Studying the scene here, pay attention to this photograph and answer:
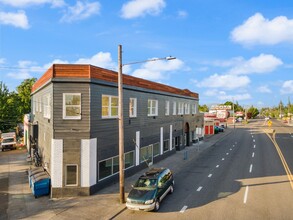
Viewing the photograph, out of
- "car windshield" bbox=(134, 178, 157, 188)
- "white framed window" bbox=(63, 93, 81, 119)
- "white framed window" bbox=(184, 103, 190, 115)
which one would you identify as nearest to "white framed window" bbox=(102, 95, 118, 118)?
"white framed window" bbox=(63, 93, 81, 119)

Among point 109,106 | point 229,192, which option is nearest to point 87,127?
point 109,106

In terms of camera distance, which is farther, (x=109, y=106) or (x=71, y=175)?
(x=109, y=106)

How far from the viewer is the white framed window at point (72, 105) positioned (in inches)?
697

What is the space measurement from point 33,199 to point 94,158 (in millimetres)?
4674

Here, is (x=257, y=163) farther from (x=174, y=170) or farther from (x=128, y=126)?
(x=128, y=126)

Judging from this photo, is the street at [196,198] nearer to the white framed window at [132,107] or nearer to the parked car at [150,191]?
the parked car at [150,191]

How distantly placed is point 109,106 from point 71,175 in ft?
19.0

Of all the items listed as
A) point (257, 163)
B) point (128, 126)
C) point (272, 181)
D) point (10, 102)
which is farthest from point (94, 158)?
point (10, 102)

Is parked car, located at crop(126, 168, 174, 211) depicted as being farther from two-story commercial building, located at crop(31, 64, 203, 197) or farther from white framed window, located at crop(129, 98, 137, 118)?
white framed window, located at crop(129, 98, 137, 118)

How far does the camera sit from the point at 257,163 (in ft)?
90.2

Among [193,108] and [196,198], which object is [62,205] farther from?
[193,108]

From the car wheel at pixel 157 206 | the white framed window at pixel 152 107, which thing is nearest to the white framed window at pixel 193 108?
the white framed window at pixel 152 107

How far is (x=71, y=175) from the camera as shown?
1745cm

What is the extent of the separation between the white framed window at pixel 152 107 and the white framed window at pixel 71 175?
11.8 meters
